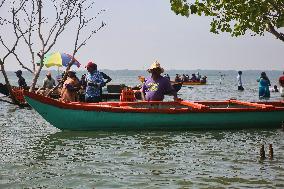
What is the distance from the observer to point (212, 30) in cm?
915

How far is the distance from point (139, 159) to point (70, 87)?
17.8ft

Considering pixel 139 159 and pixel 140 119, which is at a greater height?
pixel 140 119

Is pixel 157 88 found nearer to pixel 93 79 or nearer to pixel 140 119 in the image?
pixel 140 119

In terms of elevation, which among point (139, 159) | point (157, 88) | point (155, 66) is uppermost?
point (155, 66)

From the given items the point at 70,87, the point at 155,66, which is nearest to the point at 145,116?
the point at 155,66

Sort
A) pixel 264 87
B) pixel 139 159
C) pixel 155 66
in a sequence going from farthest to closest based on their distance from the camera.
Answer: pixel 264 87
pixel 155 66
pixel 139 159

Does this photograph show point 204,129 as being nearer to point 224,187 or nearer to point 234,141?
point 234,141

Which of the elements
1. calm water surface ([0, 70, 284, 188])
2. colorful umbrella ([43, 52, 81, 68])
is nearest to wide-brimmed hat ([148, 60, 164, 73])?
calm water surface ([0, 70, 284, 188])

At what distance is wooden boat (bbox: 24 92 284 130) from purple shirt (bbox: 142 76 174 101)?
25cm

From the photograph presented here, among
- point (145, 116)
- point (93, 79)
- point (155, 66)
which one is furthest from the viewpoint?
point (93, 79)

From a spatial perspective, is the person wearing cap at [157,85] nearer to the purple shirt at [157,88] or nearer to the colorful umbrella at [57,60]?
the purple shirt at [157,88]

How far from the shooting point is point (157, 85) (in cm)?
1404

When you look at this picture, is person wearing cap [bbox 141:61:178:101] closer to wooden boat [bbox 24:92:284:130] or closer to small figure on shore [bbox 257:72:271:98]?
wooden boat [bbox 24:92:284:130]

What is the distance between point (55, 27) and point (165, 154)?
11484 millimetres
